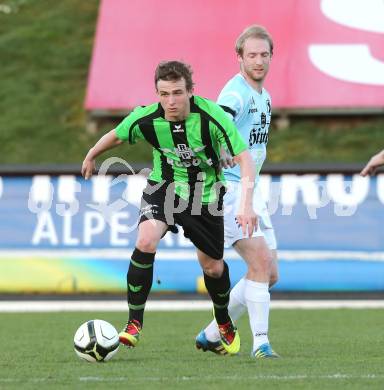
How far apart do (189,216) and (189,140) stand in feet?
1.59

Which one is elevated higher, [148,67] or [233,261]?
[148,67]

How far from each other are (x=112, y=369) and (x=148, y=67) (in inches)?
377

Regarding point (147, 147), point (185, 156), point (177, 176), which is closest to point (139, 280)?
point (177, 176)

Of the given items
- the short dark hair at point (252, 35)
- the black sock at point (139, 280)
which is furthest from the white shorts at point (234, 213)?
the short dark hair at point (252, 35)

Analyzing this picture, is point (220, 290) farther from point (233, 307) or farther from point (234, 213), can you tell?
point (234, 213)

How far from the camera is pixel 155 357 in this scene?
729 cm

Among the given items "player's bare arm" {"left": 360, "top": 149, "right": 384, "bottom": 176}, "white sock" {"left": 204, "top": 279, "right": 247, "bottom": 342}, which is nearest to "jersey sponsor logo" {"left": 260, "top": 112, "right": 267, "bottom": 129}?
"player's bare arm" {"left": 360, "top": 149, "right": 384, "bottom": 176}

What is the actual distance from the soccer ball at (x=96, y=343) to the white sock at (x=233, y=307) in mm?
834

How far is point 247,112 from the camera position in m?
7.25

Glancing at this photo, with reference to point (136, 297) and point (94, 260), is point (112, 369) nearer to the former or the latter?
point (136, 297)

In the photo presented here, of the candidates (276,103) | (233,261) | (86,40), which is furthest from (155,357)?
(86,40)

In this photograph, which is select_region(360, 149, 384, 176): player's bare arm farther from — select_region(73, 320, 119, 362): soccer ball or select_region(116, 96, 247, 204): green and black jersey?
select_region(73, 320, 119, 362): soccer ball

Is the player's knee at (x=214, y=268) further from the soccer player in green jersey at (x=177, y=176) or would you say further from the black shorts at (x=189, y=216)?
the black shorts at (x=189, y=216)

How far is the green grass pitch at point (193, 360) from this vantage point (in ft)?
19.4
